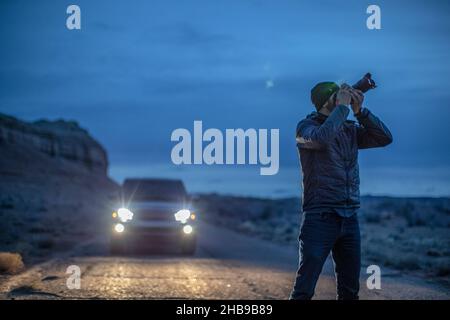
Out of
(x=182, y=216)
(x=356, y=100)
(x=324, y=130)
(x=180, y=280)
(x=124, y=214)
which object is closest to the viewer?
(x=324, y=130)

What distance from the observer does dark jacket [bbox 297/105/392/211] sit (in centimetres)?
488

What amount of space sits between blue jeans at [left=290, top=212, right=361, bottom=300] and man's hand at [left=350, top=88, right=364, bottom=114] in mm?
752

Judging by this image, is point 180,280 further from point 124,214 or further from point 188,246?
point 124,214

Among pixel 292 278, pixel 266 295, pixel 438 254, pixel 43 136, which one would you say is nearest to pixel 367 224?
pixel 438 254

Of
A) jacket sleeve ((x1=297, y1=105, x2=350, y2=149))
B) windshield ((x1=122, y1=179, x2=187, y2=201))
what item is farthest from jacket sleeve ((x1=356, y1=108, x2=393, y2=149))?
windshield ((x1=122, y1=179, x2=187, y2=201))

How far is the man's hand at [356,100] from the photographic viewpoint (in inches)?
→ 199

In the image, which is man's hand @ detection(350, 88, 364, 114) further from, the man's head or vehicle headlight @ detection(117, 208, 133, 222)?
vehicle headlight @ detection(117, 208, 133, 222)

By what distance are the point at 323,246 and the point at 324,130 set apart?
2.56ft

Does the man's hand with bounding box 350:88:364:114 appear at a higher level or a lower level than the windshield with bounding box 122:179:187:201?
lower

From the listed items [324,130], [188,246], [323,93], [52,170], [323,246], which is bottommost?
[188,246]

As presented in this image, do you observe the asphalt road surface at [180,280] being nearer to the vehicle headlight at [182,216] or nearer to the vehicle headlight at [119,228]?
the vehicle headlight at [119,228]

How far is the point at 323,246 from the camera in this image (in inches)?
194

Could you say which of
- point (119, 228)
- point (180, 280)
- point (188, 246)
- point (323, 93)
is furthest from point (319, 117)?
point (119, 228)

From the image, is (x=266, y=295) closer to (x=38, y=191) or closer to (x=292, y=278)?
(x=292, y=278)
